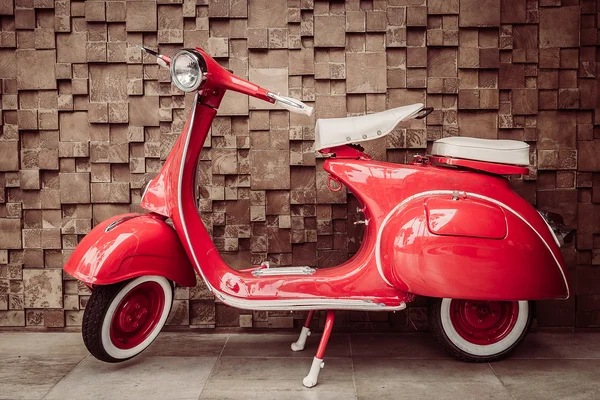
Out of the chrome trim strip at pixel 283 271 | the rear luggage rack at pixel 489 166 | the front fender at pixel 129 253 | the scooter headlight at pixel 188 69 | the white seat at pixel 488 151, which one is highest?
the scooter headlight at pixel 188 69

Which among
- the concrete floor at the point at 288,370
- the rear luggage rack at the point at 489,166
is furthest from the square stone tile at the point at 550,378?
the rear luggage rack at the point at 489,166

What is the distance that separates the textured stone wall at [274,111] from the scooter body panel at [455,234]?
63cm

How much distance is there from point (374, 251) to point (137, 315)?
1208mm

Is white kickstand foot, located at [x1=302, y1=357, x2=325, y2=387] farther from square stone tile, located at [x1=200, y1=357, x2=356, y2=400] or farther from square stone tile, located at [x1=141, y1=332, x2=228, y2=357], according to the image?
square stone tile, located at [x1=141, y1=332, x2=228, y2=357]

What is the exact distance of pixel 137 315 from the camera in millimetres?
2684

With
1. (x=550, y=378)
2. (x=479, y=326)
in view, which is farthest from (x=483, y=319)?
(x=550, y=378)

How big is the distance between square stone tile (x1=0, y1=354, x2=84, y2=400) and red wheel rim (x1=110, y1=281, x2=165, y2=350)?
330 millimetres

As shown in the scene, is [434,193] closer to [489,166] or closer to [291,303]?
[489,166]

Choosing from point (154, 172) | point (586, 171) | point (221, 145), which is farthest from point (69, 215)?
point (586, 171)

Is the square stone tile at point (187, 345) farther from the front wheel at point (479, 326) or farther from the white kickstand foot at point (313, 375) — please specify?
the front wheel at point (479, 326)

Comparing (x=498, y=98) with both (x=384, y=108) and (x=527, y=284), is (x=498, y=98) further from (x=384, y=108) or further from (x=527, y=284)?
(x=527, y=284)

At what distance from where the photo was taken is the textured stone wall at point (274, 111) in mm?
3207

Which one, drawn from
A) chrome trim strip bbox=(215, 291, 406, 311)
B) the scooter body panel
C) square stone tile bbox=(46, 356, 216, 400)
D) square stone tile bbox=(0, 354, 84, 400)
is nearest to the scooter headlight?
the scooter body panel

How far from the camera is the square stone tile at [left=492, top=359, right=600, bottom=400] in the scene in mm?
2395
